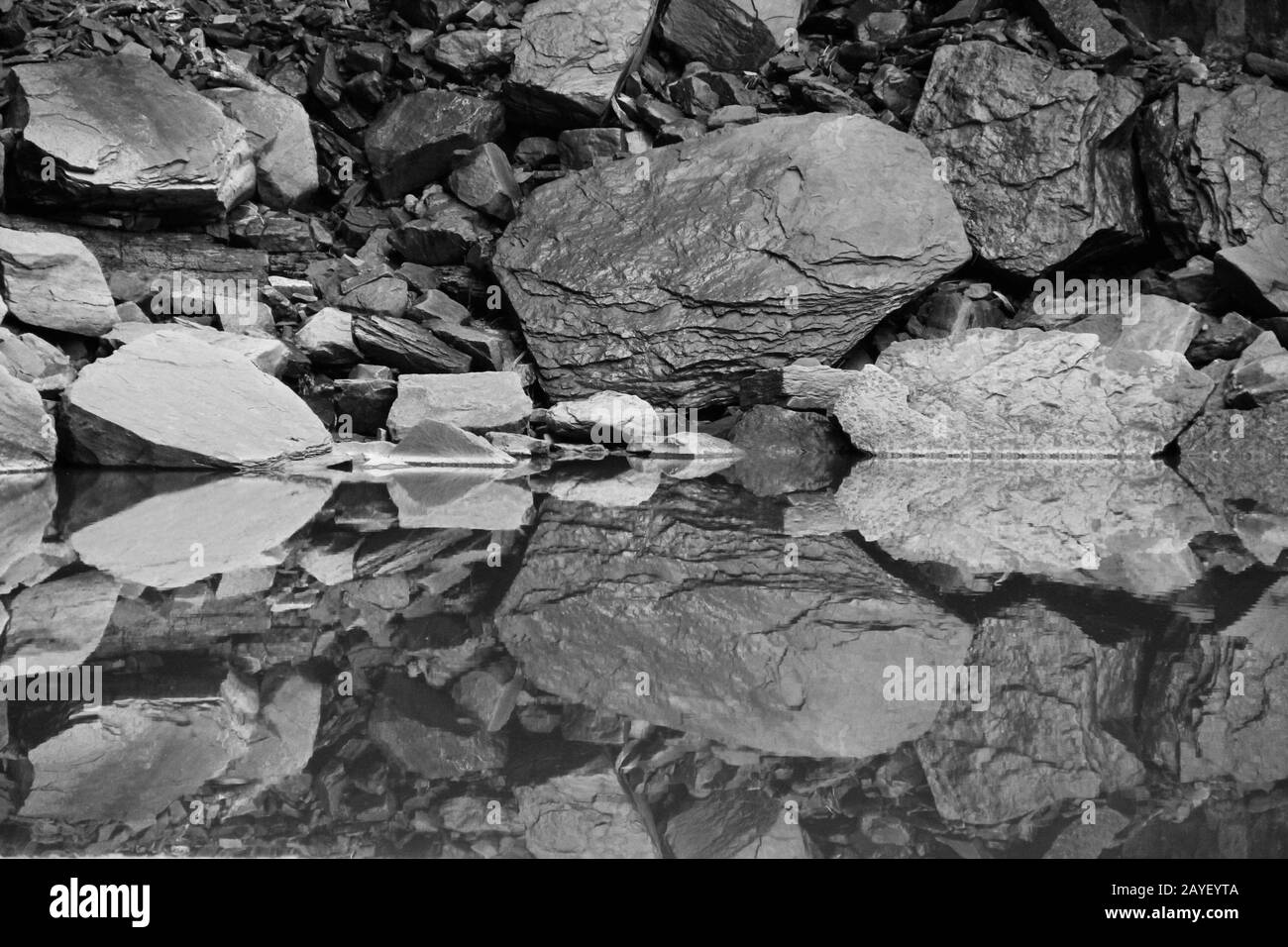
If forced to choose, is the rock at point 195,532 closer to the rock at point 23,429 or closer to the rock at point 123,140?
the rock at point 23,429

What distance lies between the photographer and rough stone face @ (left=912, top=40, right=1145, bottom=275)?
31.9ft

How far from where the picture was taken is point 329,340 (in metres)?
8.15

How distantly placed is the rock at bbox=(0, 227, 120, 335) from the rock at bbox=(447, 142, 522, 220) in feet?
11.4

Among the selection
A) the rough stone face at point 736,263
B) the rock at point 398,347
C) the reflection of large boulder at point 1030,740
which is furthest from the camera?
the rough stone face at point 736,263

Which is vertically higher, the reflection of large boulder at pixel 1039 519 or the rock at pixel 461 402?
the reflection of large boulder at pixel 1039 519

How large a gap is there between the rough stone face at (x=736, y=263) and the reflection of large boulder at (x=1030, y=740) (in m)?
6.30

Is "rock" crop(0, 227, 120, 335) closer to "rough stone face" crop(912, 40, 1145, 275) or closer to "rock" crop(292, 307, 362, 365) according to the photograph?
"rock" crop(292, 307, 362, 365)

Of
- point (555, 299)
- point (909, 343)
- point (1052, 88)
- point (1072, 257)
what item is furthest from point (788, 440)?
→ point (1052, 88)

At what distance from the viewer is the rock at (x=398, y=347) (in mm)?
8258

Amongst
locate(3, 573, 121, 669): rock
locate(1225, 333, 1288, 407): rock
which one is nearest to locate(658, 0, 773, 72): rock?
locate(1225, 333, 1288, 407): rock

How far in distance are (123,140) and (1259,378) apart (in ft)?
27.9

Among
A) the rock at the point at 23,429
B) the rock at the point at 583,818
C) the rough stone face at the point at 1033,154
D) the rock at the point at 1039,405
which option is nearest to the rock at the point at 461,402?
the rock at the point at 23,429

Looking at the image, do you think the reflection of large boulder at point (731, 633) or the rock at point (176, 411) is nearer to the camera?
the reflection of large boulder at point (731, 633)

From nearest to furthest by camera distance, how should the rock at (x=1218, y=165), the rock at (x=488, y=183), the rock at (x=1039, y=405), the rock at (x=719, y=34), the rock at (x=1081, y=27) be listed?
the rock at (x=1039, y=405), the rock at (x=1218, y=165), the rock at (x=488, y=183), the rock at (x=1081, y=27), the rock at (x=719, y=34)
